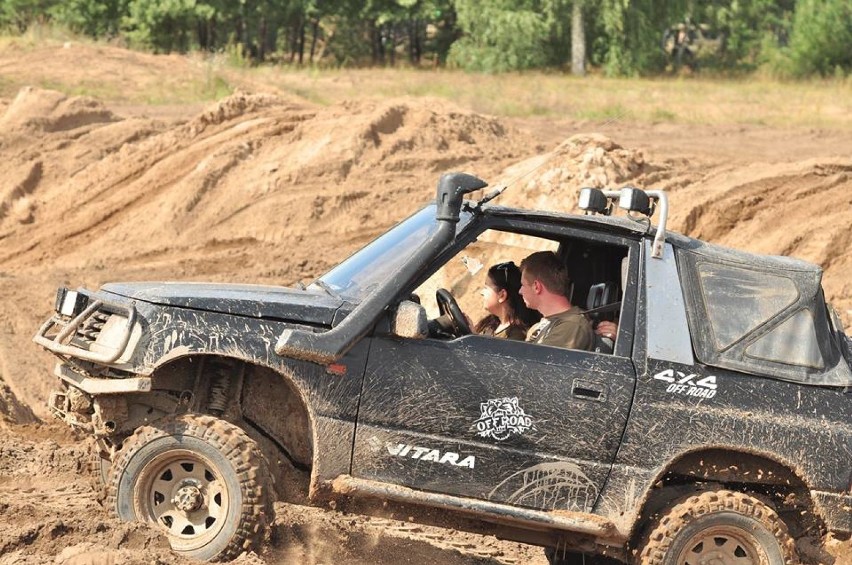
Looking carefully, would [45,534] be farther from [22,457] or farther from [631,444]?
[631,444]

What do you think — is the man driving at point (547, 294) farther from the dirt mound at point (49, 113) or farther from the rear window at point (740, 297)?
the dirt mound at point (49, 113)

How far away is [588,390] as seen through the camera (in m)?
6.06

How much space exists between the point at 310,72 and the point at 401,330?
1145 inches

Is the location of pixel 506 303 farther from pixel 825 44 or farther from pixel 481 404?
pixel 825 44

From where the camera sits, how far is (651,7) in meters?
44.8

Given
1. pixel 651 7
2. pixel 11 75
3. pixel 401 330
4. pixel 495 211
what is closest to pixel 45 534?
pixel 401 330

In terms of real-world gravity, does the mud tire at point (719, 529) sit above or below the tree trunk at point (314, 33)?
below

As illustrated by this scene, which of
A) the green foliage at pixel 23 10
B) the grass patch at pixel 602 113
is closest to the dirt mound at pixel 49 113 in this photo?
the grass patch at pixel 602 113

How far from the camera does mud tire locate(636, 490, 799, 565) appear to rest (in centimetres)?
622

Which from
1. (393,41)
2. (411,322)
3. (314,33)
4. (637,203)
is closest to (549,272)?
(637,203)

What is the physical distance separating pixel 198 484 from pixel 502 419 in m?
1.42

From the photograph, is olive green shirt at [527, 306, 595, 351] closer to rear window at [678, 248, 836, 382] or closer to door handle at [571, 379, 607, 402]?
door handle at [571, 379, 607, 402]

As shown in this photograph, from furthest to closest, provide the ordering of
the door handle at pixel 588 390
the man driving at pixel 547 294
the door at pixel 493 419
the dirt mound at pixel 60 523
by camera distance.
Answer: the man driving at pixel 547 294
the door handle at pixel 588 390
the door at pixel 493 419
the dirt mound at pixel 60 523

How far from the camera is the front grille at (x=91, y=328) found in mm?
6023
